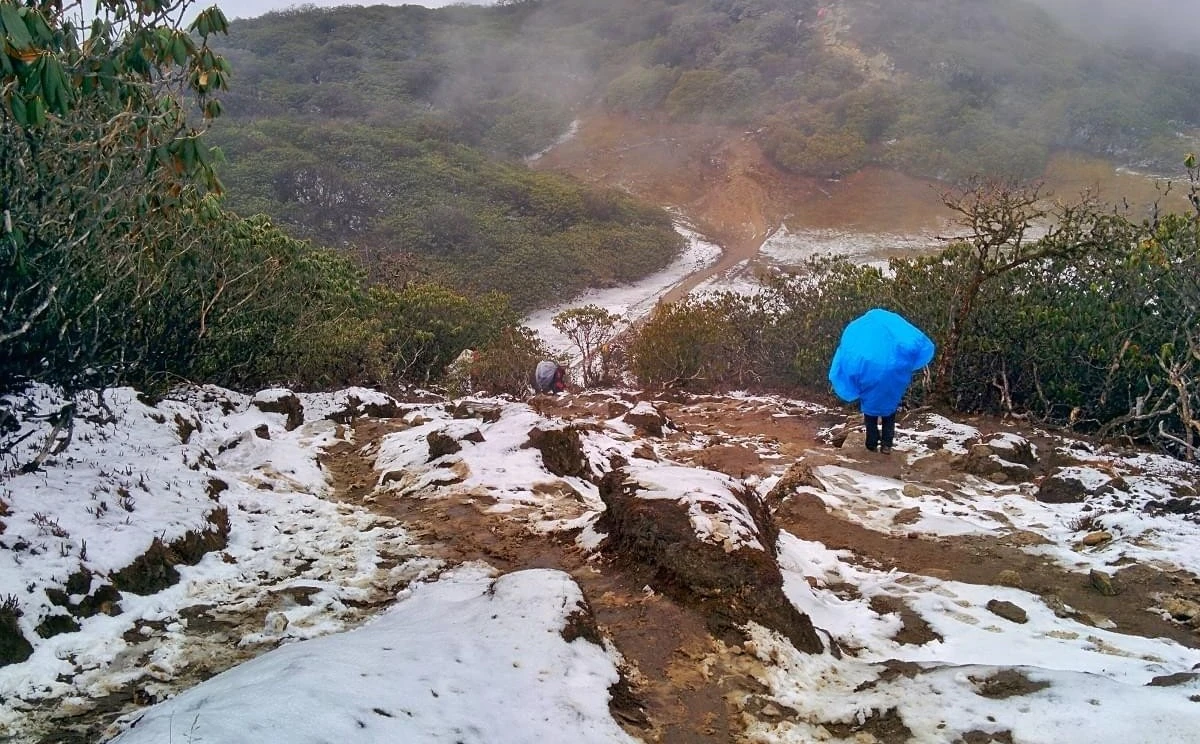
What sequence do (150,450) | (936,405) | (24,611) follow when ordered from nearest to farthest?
(24,611), (150,450), (936,405)

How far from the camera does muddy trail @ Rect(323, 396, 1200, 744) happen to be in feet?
9.78

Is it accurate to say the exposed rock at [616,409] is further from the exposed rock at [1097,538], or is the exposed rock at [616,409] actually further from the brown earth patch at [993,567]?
the exposed rock at [1097,538]

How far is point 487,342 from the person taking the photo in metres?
14.4

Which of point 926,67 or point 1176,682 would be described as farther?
point 926,67

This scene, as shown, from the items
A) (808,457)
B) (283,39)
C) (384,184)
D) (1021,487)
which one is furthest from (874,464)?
(283,39)

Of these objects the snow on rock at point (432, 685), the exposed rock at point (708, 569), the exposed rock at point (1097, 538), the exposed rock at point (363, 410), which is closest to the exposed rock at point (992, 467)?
the exposed rock at point (1097, 538)

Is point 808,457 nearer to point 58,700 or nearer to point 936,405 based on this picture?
point 936,405

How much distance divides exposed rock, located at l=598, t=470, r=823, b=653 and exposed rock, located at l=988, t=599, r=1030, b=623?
3.86 feet

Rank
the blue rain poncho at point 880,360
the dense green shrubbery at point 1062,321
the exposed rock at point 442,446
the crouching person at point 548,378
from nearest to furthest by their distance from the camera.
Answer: the exposed rock at point 442,446 → the blue rain poncho at point 880,360 → the dense green shrubbery at point 1062,321 → the crouching person at point 548,378

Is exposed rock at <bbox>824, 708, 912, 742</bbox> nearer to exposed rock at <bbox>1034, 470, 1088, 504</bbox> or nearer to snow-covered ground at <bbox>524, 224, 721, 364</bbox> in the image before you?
exposed rock at <bbox>1034, 470, 1088, 504</bbox>

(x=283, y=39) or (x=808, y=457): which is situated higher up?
(x=283, y=39)

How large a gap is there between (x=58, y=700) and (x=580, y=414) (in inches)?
268

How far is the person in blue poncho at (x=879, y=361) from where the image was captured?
664cm

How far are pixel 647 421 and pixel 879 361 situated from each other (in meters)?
2.38
